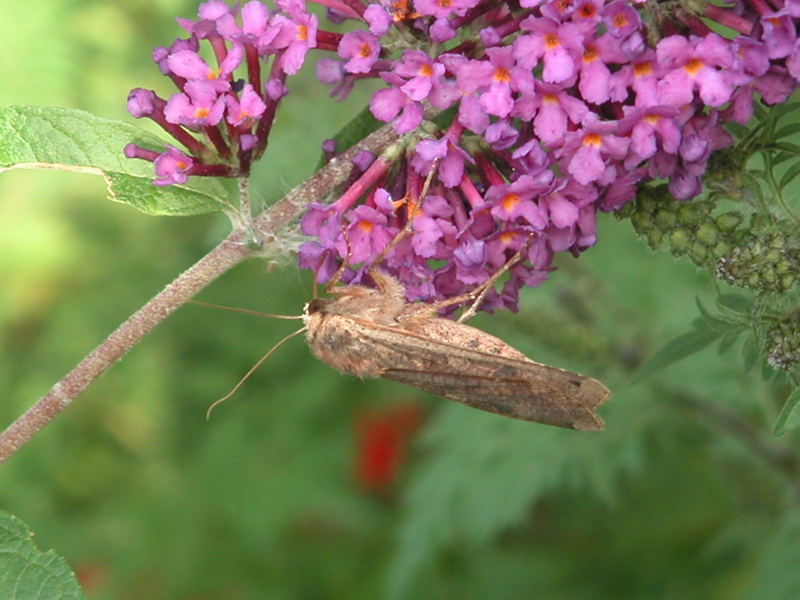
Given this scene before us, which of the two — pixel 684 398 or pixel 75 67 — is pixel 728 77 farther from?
pixel 75 67

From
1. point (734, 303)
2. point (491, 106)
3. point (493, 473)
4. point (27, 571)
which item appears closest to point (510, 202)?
point (491, 106)

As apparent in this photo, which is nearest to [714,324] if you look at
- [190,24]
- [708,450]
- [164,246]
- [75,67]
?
[190,24]

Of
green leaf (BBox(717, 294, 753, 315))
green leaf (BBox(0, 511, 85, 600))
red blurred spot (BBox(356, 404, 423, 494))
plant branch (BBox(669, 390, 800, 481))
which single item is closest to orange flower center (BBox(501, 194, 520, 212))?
green leaf (BBox(717, 294, 753, 315))

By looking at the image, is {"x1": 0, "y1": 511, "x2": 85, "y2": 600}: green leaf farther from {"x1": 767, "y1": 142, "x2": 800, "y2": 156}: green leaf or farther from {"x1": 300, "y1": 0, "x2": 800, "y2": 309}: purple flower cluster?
{"x1": 767, "y1": 142, "x2": 800, "y2": 156}: green leaf

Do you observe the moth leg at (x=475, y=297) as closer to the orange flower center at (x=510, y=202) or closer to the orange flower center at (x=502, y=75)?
the orange flower center at (x=510, y=202)

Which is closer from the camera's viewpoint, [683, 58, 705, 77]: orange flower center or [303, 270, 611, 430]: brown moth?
[683, 58, 705, 77]: orange flower center
